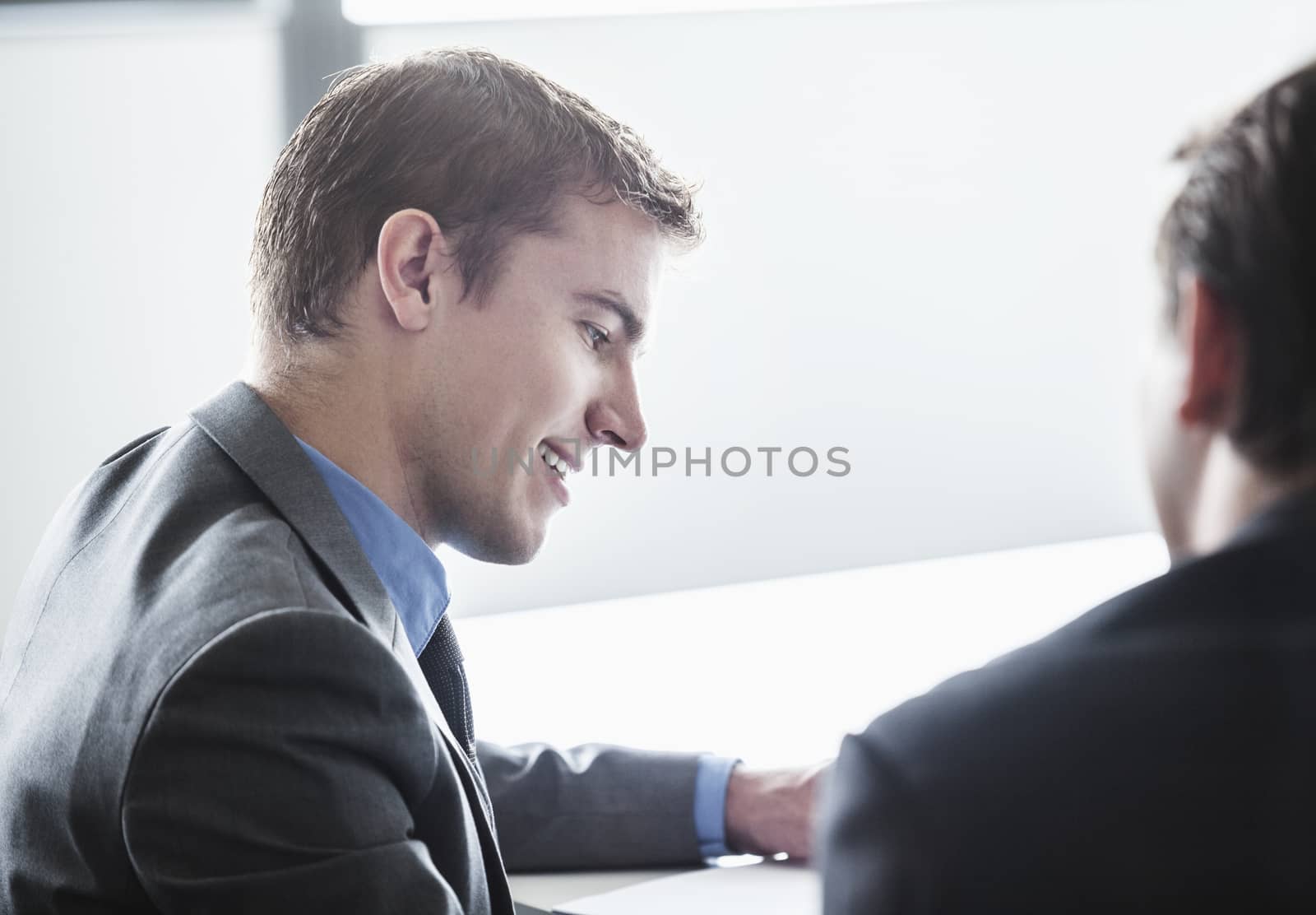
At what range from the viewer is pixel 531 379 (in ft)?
4.20

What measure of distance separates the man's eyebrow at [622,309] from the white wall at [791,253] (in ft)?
3.11

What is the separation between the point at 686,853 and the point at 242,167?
4.75 feet

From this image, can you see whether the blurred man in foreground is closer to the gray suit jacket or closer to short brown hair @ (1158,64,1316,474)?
short brown hair @ (1158,64,1316,474)

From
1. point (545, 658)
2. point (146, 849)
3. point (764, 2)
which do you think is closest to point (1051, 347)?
point (764, 2)

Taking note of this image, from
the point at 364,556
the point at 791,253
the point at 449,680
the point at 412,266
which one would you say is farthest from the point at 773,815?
the point at 791,253

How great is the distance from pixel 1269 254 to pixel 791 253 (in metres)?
2.25

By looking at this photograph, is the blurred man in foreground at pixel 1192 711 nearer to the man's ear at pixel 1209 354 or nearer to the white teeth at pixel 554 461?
the man's ear at pixel 1209 354

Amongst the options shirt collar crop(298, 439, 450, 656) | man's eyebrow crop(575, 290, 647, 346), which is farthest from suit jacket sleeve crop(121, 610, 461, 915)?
man's eyebrow crop(575, 290, 647, 346)

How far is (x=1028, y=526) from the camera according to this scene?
3346 mm

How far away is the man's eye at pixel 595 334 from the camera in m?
1.32

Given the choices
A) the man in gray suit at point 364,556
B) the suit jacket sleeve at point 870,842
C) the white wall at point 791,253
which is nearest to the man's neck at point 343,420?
the man in gray suit at point 364,556

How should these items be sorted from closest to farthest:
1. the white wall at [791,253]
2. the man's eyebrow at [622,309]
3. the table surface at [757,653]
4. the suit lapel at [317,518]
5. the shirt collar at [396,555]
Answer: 1. the suit lapel at [317,518]
2. the shirt collar at [396,555]
3. the man's eyebrow at [622,309]
4. the table surface at [757,653]
5. the white wall at [791,253]

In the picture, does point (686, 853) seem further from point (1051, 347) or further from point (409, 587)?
point (1051, 347)

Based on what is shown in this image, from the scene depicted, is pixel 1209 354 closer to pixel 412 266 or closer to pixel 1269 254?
pixel 1269 254
